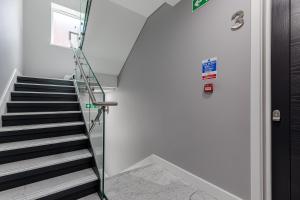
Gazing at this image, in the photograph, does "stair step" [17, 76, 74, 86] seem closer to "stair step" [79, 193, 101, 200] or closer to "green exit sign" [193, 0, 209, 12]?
"stair step" [79, 193, 101, 200]

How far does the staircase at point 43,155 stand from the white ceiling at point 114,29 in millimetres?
1567

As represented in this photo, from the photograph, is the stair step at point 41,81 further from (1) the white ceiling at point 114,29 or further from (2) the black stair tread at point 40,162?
(2) the black stair tread at point 40,162

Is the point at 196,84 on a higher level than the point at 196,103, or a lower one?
higher

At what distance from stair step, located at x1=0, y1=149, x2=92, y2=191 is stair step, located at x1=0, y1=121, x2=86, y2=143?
359 mm

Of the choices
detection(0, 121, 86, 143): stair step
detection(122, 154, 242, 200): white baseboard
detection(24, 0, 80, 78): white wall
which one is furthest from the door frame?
detection(24, 0, 80, 78): white wall

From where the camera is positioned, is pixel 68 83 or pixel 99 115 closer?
pixel 99 115

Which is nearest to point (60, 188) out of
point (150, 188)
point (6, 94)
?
point (150, 188)

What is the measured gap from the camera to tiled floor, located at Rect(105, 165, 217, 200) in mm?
1728

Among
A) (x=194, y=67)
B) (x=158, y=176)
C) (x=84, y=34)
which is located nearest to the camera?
(x=194, y=67)

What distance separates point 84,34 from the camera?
3146mm

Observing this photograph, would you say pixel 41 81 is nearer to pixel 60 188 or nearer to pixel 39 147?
pixel 39 147

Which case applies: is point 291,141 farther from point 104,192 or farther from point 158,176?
point 104,192

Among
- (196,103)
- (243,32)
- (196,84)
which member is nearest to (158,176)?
(196,103)

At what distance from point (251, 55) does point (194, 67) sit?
70 centimetres
